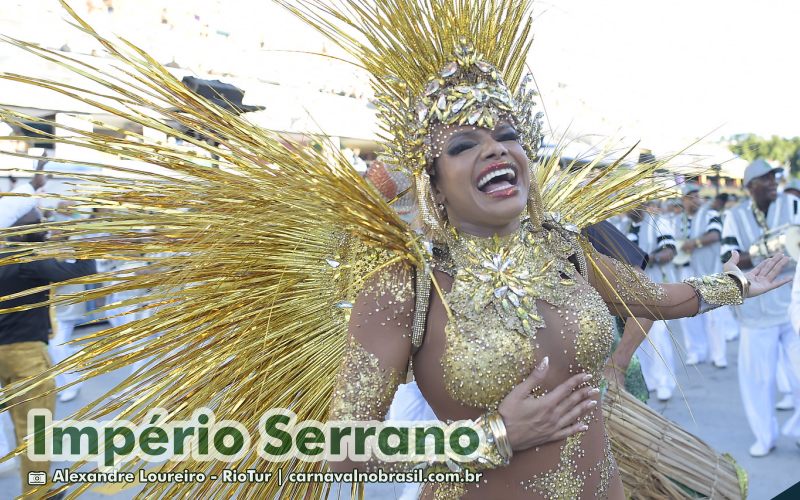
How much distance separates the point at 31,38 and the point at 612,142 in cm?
733

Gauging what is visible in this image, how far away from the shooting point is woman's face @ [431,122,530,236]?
179 cm

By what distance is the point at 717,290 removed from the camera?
2217 millimetres

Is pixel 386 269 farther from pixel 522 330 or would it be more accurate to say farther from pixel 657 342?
pixel 657 342

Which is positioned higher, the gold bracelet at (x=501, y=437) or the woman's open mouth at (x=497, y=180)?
the woman's open mouth at (x=497, y=180)

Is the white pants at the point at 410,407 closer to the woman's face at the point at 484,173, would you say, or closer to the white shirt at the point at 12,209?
the white shirt at the point at 12,209

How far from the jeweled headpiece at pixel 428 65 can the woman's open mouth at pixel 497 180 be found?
0.40 ft

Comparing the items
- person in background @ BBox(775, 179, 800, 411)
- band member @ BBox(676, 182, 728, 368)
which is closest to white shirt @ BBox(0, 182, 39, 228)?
person in background @ BBox(775, 179, 800, 411)

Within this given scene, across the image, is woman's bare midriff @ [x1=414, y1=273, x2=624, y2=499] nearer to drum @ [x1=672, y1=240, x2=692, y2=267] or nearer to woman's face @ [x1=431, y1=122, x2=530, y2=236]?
woman's face @ [x1=431, y1=122, x2=530, y2=236]

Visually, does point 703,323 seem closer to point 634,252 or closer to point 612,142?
point 634,252

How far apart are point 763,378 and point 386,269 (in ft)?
16.0

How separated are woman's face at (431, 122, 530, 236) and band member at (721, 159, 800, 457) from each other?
154 inches

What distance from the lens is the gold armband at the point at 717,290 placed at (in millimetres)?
2205

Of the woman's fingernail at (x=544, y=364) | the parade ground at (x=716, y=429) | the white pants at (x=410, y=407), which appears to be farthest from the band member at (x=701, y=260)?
the woman's fingernail at (x=544, y=364)

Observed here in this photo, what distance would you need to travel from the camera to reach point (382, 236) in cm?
175
